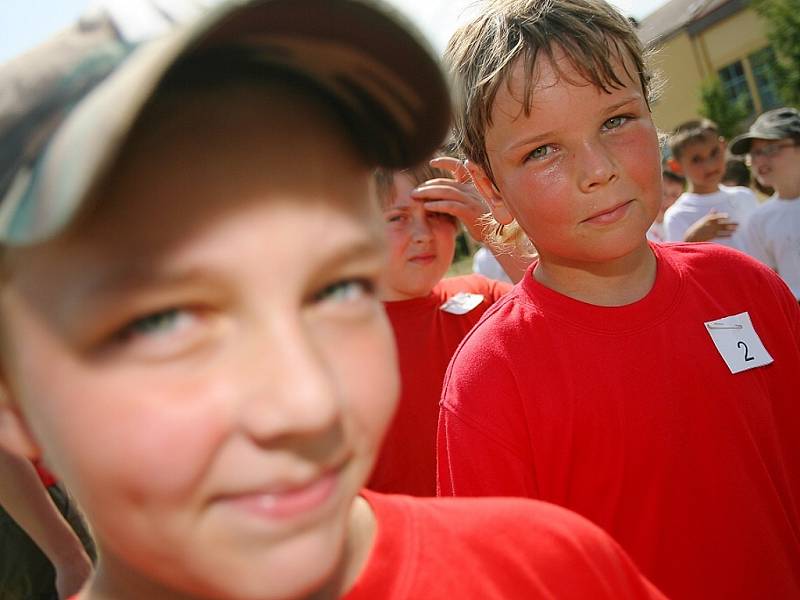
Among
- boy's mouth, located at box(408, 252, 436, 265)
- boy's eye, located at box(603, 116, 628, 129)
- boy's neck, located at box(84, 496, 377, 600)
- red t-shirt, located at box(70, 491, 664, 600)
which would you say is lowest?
boy's mouth, located at box(408, 252, 436, 265)

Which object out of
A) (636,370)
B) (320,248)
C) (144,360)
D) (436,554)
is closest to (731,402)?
(636,370)

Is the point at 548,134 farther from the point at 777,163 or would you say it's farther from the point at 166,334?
the point at 777,163

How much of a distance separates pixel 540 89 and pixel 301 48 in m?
1.18

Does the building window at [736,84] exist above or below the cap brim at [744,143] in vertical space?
below

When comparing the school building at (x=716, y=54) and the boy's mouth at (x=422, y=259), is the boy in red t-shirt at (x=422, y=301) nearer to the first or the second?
the boy's mouth at (x=422, y=259)

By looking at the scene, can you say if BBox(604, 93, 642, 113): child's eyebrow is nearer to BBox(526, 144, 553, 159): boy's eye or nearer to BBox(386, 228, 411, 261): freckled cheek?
BBox(526, 144, 553, 159): boy's eye

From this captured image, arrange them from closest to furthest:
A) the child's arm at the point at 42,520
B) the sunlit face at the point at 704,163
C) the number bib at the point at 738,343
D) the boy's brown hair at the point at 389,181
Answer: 1. the number bib at the point at 738,343
2. the child's arm at the point at 42,520
3. the boy's brown hair at the point at 389,181
4. the sunlit face at the point at 704,163

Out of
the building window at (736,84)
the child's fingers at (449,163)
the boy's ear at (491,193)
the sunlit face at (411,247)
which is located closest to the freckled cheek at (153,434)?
the boy's ear at (491,193)

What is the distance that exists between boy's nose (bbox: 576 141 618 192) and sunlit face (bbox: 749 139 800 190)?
4354 mm

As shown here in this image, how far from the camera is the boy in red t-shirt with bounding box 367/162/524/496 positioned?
285 centimetres

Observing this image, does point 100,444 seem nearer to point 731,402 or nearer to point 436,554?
point 436,554

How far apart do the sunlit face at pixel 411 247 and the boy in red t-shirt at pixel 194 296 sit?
2.30m

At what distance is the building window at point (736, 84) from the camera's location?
104 feet

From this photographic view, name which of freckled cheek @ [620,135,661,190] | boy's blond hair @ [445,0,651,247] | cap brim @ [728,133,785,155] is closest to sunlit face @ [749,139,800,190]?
cap brim @ [728,133,785,155]
